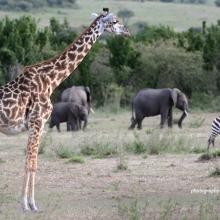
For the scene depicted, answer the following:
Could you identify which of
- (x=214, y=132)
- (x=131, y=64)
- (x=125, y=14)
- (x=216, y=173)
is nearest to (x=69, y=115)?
(x=214, y=132)

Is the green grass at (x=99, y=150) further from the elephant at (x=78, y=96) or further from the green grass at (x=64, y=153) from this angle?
the elephant at (x=78, y=96)

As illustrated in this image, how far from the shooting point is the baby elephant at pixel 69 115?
89.9 ft

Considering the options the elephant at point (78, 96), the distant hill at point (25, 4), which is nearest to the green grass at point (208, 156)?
the elephant at point (78, 96)

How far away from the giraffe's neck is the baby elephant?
1514 centimetres

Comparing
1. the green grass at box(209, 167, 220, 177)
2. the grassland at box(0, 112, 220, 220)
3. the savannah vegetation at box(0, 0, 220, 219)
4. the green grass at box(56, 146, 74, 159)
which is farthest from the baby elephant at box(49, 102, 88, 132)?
the green grass at box(209, 167, 220, 177)

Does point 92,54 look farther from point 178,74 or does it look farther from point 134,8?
point 134,8

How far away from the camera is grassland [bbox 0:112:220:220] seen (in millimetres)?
10906

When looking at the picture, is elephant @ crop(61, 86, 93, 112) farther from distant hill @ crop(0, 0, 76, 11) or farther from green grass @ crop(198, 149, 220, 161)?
distant hill @ crop(0, 0, 76, 11)

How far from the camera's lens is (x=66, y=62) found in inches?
470

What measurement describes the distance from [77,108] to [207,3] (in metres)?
67.0

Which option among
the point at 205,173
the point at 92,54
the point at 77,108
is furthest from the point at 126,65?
the point at 205,173

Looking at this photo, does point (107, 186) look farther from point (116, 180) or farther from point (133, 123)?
point (133, 123)

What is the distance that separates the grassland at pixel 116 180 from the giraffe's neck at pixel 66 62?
5.24 feet

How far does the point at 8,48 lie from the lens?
111 feet
